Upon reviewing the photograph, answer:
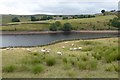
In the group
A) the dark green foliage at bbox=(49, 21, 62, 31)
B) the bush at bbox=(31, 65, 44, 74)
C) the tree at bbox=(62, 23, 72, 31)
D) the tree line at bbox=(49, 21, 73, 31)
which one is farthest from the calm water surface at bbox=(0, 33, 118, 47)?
the bush at bbox=(31, 65, 44, 74)

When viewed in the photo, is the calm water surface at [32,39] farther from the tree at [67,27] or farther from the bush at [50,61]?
the bush at [50,61]

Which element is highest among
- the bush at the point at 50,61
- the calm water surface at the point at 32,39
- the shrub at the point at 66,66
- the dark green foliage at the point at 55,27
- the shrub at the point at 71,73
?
the dark green foliage at the point at 55,27

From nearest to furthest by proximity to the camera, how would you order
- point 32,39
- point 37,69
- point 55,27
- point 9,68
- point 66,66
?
point 37,69 < point 9,68 < point 66,66 < point 32,39 < point 55,27

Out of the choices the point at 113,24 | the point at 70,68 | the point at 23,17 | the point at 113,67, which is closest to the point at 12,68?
the point at 70,68

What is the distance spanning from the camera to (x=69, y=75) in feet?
34.0

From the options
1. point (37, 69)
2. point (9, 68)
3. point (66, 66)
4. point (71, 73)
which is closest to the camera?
point (71, 73)

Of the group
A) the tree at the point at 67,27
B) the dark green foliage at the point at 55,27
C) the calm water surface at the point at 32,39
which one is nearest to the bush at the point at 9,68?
the calm water surface at the point at 32,39

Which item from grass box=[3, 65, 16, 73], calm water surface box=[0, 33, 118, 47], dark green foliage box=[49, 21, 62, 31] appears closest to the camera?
grass box=[3, 65, 16, 73]

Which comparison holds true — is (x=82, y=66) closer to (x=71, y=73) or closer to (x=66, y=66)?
(x=66, y=66)

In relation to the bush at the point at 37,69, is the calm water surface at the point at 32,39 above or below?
below

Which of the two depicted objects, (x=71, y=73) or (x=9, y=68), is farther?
(x=9, y=68)

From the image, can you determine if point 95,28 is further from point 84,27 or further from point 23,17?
point 23,17

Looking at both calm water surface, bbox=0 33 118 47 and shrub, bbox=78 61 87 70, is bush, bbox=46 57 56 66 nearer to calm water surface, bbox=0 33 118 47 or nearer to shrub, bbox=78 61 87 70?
shrub, bbox=78 61 87 70

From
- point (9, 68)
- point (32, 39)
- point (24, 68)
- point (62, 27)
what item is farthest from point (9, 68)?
point (62, 27)
